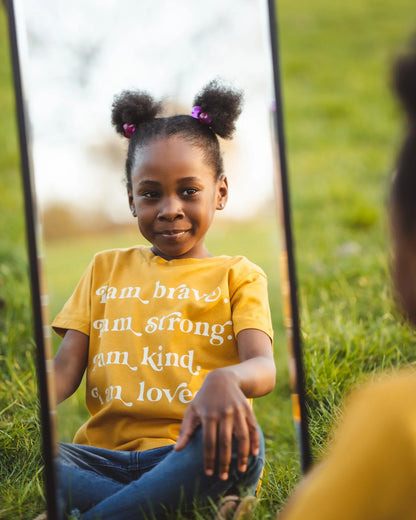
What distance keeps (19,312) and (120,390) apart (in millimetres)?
1084

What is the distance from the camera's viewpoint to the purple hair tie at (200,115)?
51.4 inches

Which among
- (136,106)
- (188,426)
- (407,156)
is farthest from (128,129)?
(407,156)

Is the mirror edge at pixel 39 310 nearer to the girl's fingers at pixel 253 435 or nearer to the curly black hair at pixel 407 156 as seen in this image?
the girl's fingers at pixel 253 435

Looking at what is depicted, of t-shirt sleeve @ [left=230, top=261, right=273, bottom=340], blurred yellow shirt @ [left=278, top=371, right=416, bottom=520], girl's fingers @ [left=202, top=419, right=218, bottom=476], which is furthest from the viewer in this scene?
t-shirt sleeve @ [left=230, top=261, right=273, bottom=340]

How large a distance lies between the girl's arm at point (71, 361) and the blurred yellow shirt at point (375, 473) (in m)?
0.77

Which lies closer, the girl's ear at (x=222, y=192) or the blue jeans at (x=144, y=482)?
the blue jeans at (x=144, y=482)

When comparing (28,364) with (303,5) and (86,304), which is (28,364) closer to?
(86,304)

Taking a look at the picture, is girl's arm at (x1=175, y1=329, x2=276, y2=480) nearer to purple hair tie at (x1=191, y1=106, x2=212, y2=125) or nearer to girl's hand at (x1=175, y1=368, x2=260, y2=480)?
girl's hand at (x1=175, y1=368, x2=260, y2=480)

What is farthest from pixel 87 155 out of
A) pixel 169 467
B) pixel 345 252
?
pixel 345 252

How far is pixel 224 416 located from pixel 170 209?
0.48 meters

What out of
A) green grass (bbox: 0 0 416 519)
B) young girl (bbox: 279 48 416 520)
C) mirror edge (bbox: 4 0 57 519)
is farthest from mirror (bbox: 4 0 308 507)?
young girl (bbox: 279 48 416 520)

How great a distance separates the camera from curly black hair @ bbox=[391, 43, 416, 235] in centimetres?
69

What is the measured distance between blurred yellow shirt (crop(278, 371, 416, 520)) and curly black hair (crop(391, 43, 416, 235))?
21 centimetres

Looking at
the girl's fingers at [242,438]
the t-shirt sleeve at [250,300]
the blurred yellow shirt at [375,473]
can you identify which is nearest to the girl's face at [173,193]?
the t-shirt sleeve at [250,300]
